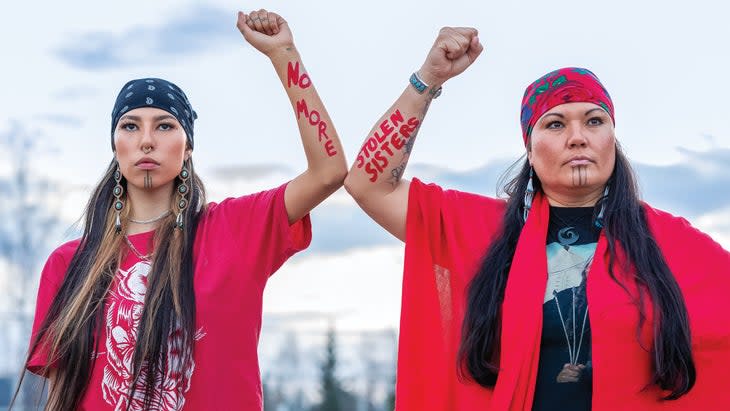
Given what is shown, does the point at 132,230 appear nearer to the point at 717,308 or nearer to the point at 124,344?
the point at 124,344

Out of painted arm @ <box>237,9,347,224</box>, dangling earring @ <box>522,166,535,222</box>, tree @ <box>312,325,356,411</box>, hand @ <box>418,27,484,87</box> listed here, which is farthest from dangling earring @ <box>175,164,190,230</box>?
tree @ <box>312,325,356,411</box>

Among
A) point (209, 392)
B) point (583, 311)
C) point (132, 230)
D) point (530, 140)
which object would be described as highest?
point (530, 140)

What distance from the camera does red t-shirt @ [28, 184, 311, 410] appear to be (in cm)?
415

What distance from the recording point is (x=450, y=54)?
13.8 feet

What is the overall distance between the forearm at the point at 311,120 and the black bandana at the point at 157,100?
1.45ft

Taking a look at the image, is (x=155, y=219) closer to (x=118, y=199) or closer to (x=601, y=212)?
(x=118, y=199)

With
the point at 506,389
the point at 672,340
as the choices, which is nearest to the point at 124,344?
the point at 506,389

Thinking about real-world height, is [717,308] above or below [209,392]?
above

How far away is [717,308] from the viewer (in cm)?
397

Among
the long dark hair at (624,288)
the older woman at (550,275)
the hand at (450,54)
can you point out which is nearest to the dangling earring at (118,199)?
the older woman at (550,275)

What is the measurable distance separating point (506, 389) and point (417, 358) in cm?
48

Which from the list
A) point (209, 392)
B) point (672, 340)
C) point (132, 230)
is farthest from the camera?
point (132, 230)

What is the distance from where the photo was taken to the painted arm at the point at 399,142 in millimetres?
4234

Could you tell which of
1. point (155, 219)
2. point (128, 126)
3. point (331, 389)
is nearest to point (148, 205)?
point (155, 219)
